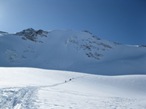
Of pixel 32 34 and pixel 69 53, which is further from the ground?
pixel 32 34

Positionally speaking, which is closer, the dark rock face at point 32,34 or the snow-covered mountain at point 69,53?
the snow-covered mountain at point 69,53

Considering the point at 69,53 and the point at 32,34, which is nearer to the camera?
the point at 69,53

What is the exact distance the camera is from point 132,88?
113 feet

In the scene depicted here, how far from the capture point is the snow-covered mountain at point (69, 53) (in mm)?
98438

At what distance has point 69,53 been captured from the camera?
376ft

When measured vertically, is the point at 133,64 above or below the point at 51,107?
above

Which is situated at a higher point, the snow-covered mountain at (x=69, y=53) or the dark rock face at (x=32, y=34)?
the dark rock face at (x=32, y=34)

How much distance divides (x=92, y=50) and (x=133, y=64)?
2666 cm

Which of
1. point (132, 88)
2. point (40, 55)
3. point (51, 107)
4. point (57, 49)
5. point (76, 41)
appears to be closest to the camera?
point (51, 107)

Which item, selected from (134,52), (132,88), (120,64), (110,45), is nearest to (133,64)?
(120,64)

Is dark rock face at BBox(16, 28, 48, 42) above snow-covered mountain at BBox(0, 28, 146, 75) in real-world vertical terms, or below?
above

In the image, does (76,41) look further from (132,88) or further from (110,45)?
(132,88)

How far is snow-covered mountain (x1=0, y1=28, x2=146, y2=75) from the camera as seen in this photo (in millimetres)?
98438

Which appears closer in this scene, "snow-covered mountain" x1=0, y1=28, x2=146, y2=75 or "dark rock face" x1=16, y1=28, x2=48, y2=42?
"snow-covered mountain" x1=0, y1=28, x2=146, y2=75
